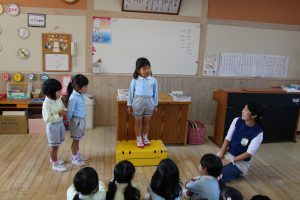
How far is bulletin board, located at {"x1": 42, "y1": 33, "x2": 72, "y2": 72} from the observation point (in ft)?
13.7

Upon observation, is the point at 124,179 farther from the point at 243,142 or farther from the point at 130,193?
the point at 243,142

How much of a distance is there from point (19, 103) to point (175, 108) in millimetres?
2234

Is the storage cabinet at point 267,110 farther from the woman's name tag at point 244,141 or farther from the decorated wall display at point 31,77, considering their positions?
the decorated wall display at point 31,77

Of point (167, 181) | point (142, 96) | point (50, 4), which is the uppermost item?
point (50, 4)

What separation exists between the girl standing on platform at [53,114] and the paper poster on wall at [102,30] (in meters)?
1.70

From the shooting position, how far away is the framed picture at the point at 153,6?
4.20 meters

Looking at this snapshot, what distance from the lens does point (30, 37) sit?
13.6ft

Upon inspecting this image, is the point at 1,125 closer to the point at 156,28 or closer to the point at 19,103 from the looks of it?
the point at 19,103

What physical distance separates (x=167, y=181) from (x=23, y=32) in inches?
135

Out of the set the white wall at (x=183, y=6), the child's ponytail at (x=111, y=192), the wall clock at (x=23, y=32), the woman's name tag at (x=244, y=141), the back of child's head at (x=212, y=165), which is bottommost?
the child's ponytail at (x=111, y=192)

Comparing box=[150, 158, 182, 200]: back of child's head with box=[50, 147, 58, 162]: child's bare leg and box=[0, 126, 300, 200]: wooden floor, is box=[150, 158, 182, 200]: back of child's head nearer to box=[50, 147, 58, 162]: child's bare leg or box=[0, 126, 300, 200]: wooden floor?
box=[0, 126, 300, 200]: wooden floor

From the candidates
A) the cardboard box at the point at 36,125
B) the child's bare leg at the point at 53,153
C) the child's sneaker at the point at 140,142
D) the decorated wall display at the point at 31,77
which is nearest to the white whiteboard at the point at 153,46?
the decorated wall display at the point at 31,77

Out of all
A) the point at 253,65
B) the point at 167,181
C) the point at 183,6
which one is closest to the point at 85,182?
the point at 167,181

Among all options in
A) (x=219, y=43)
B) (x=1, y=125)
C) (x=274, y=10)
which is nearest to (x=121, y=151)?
(x=1, y=125)
